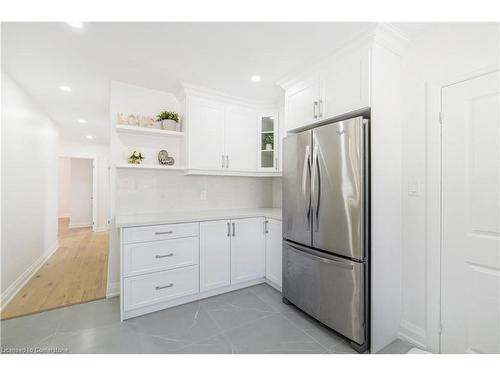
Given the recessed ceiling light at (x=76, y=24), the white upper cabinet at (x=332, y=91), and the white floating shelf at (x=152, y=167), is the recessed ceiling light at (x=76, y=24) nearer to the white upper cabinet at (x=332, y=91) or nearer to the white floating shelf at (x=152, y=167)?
the white floating shelf at (x=152, y=167)

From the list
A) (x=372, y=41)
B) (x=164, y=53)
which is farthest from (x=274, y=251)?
(x=164, y=53)

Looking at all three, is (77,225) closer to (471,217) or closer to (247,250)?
(247,250)

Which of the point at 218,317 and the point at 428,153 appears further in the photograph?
the point at 218,317

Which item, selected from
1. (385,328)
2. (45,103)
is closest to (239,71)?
(385,328)

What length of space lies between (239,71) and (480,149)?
2.02 meters

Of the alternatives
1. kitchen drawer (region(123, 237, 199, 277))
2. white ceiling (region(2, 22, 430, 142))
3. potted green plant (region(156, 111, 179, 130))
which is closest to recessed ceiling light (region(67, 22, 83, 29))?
white ceiling (region(2, 22, 430, 142))

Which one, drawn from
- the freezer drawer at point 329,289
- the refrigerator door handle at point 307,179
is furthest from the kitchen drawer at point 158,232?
the refrigerator door handle at point 307,179

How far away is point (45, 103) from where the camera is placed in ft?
11.3

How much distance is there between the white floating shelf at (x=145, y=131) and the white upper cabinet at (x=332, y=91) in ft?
4.36

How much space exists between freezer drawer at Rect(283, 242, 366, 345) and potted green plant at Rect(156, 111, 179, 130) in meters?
1.87

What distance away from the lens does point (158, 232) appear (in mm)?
2275

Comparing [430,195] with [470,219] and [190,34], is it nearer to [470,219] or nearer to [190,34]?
[470,219]

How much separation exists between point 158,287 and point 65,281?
5.51ft
